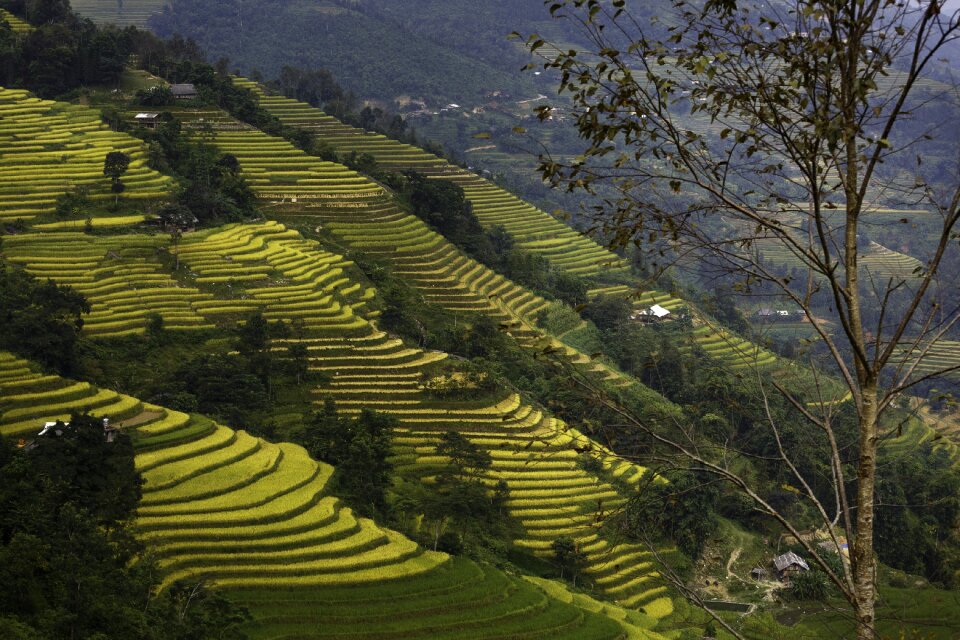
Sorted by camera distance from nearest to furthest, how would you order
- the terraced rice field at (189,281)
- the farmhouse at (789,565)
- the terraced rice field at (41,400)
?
1. the terraced rice field at (41,400)
2. the farmhouse at (789,565)
3. the terraced rice field at (189,281)

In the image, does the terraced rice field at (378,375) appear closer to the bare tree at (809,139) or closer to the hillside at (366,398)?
the hillside at (366,398)

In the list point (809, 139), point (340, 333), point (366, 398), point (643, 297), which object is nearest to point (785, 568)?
point (366, 398)

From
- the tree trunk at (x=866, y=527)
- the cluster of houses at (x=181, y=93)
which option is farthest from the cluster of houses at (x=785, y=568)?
the cluster of houses at (x=181, y=93)

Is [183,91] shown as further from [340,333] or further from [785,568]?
[785,568]

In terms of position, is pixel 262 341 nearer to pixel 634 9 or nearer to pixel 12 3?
pixel 12 3

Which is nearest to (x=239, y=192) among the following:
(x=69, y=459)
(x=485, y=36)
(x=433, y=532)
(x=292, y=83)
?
(x=433, y=532)

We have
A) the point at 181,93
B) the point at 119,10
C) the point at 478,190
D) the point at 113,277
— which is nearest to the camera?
the point at 113,277
